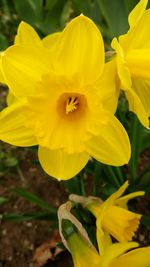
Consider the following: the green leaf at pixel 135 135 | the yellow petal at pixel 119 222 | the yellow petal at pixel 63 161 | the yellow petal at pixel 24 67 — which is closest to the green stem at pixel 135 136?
the green leaf at pixel 135 135

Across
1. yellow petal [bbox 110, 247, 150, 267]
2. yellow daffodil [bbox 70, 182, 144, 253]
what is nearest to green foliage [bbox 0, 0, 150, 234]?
yellow daffodil [bbox 70, 182, 144, 253]

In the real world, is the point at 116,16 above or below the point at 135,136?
above

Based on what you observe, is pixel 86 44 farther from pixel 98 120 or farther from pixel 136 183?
pixel 136 183

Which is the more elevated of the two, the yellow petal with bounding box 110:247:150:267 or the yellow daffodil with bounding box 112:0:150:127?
the yellow daffodil with bounding box 112:0:150:127

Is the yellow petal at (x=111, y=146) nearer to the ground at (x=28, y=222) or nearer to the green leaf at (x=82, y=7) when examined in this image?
the ground at (x=28, y=222)

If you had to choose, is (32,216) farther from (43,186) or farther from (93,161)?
(43,186)

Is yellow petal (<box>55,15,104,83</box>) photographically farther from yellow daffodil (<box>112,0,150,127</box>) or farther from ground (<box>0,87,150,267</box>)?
ground (<box>0,87,150,267</box>)

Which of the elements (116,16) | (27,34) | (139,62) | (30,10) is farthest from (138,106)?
(30,10)
